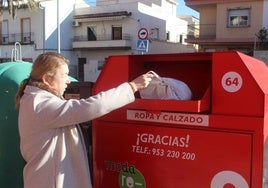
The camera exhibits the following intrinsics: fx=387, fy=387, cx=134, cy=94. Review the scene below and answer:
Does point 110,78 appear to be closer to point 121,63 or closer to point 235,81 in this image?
point 121,63

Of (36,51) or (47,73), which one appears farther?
(36,51)

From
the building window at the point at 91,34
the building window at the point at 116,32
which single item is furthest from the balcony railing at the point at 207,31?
the building window at the point at 91,34

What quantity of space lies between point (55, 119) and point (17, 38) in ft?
96.7

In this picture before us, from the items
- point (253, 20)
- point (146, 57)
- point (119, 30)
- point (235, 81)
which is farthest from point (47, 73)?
point (119, 30)

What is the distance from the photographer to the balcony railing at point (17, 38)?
94.4 ft

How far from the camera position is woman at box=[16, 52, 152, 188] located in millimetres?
1805

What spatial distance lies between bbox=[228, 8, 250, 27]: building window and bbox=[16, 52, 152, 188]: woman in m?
20.4

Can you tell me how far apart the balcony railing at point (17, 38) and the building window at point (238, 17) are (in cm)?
1465

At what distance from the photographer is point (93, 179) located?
2320 millimetres

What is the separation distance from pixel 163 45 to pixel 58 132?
93.2 ft

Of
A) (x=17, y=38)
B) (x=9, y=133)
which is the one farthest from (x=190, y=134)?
(x=17, y=38)

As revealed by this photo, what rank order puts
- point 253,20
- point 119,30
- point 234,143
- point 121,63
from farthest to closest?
point 119,30 → point 253,20 → point 121,63 → point 234,143

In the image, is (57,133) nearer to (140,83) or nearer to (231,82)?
(140,83)

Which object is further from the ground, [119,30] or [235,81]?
[119,30]
